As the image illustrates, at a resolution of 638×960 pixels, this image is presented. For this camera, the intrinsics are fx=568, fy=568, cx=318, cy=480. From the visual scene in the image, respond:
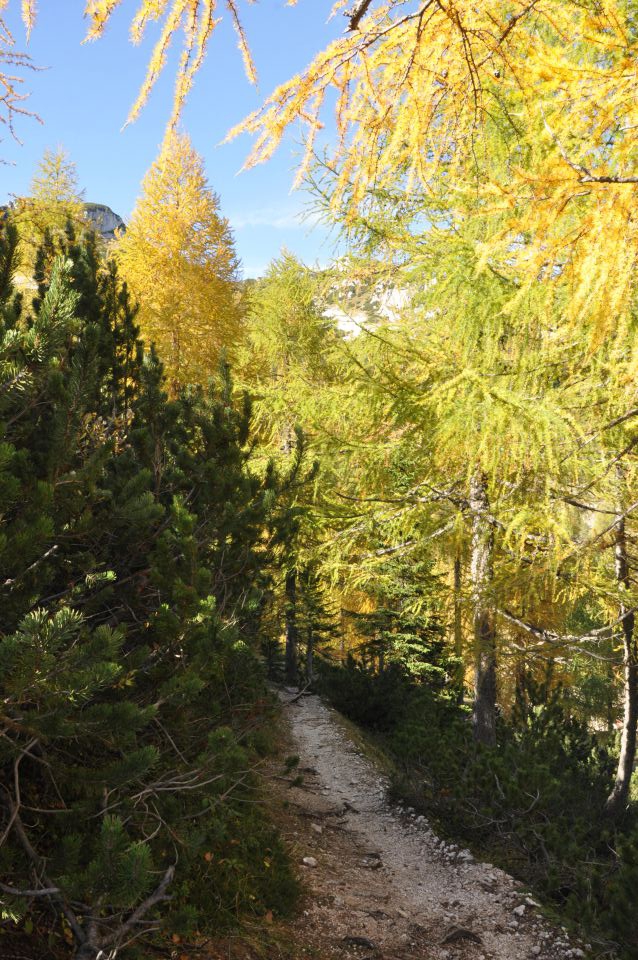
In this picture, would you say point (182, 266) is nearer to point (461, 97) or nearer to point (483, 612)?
point (483, 612)

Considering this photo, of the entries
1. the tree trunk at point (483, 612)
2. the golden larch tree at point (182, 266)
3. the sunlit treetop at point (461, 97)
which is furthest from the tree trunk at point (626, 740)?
the golden larch tree at point (182, 266)

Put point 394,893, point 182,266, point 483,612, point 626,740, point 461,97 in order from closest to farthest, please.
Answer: point 461,97
point 394,893
point 483,612
point 626,740
point 182,266

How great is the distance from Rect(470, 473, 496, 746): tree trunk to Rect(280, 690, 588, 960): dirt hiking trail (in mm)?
1936

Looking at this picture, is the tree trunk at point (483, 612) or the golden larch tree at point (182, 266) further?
the golden larch tree at point (182, 266)

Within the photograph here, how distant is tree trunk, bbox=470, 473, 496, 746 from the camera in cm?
713

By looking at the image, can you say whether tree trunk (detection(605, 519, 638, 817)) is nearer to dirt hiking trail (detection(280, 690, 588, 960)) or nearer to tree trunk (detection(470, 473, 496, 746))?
tree trunk (detection(470, 473, 496, 746))

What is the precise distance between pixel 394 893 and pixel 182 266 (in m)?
15.2

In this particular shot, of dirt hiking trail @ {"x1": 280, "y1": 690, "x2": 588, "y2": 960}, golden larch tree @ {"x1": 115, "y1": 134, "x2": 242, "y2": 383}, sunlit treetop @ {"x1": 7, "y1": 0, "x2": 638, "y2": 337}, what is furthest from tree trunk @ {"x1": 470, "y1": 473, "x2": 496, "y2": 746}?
golden larch tree @ {"x1": 115, "y1": 134, "x2": 242, "y2": 383}

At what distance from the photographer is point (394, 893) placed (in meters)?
5.88

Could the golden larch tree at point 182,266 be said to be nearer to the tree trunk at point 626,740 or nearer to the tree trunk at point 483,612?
the tree trunk at point 483,612

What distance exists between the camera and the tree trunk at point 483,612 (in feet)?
23.4

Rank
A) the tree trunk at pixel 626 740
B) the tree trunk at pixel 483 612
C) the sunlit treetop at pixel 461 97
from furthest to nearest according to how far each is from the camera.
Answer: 1. the tree trunk at pixel 626 740
2. the tree trunk at pixel 483 612
3. the sunlit treetop at pixel 461 97

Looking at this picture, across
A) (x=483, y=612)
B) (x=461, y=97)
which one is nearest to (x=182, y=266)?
(x=483, y=612)

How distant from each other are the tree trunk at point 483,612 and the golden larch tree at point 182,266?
29.9ft
